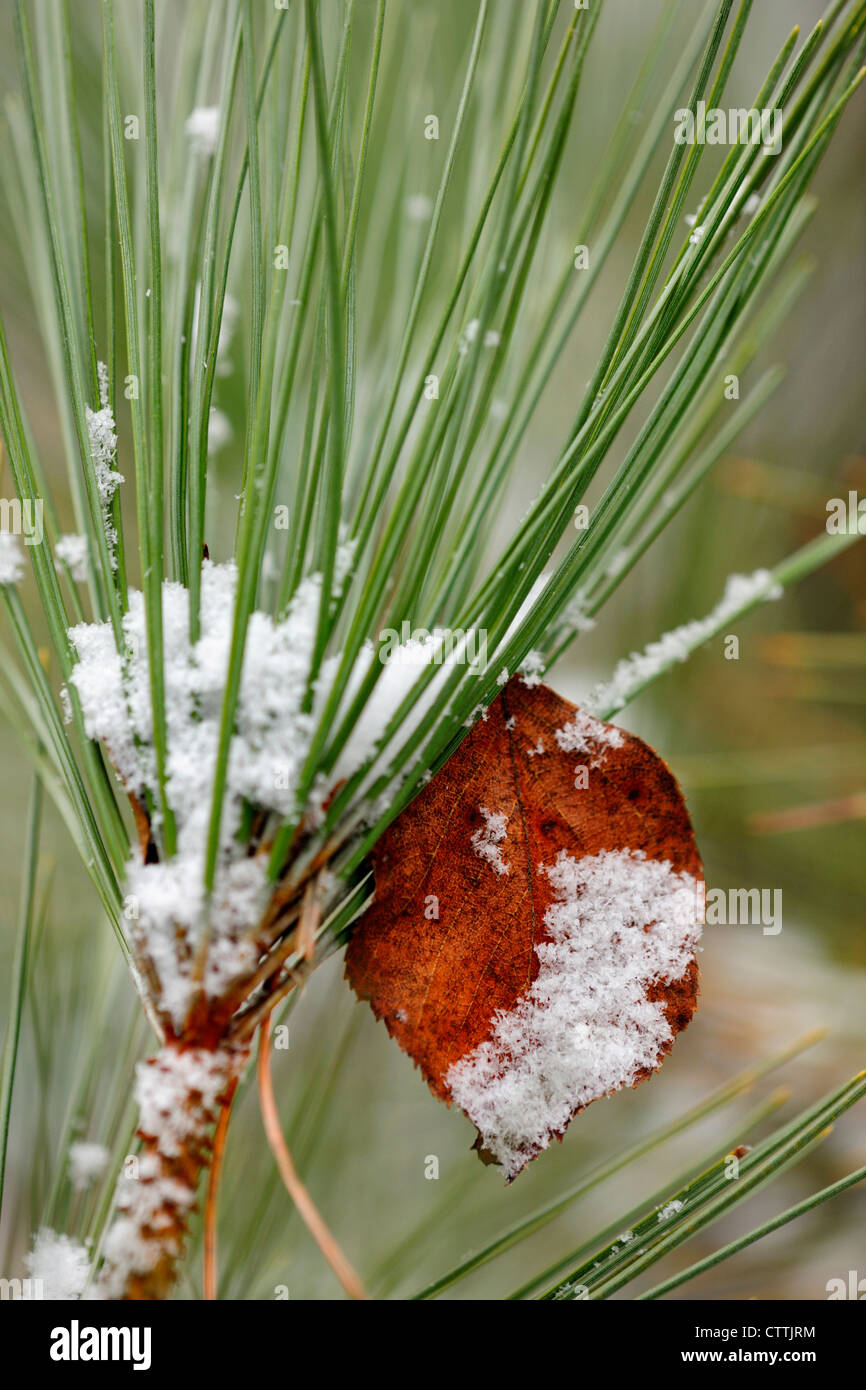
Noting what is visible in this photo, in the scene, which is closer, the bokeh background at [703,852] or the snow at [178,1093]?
the snow at [178,1093]

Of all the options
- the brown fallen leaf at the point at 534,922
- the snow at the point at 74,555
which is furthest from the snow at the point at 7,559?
the brown fallen leaf at the point at 534,922

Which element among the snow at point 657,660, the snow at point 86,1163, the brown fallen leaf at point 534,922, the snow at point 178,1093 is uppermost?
the snow at point 657,660

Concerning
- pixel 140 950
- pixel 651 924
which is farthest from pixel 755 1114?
pixel 140 950

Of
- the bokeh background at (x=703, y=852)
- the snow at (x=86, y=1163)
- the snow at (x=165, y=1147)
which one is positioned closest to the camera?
the snow at (x=165, y=1147)

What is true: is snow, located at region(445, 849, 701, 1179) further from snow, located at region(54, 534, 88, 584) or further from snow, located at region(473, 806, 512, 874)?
snow, located at region(54, 534, 88, 584)

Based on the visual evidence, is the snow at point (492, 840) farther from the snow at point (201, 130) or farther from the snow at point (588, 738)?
the snow at point (201, 130)

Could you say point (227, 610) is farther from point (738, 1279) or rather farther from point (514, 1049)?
point (738, 1279)

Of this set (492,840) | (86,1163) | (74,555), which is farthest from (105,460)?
(86,1163)
